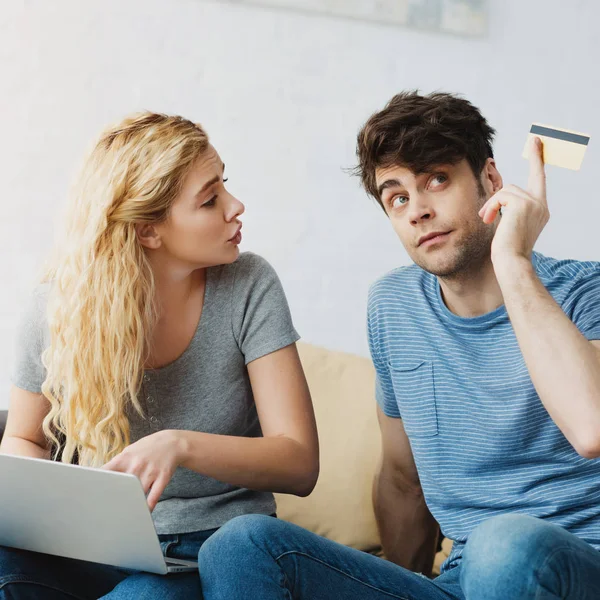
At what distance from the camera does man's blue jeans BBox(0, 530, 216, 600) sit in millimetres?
1219

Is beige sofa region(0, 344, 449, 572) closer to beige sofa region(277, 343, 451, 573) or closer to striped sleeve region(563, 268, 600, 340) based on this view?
beige sofa region(277, 343, 451, 573)

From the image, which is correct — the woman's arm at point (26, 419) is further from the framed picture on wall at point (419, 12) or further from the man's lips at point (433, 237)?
the framed picture on wall at point (419, 12)

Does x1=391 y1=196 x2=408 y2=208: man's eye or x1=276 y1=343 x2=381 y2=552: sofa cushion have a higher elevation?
x1=391 y1=196 x2=408 y2=208: man's eye

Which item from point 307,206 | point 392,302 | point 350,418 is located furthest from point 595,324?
point 307,206

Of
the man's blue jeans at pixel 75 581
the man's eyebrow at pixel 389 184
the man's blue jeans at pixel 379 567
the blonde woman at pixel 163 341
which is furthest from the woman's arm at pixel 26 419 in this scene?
the man's eyebrow at pixel 389 184

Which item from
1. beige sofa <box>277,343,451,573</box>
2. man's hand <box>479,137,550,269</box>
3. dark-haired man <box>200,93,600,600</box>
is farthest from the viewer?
beige sofa <box>277,343,451,573</box>

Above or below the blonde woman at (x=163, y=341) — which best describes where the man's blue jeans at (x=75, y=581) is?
below

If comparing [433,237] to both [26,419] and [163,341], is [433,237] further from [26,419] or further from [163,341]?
[26,419]

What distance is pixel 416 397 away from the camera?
60.2 inches

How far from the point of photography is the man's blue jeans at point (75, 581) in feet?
4.00

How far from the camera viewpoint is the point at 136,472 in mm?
1223

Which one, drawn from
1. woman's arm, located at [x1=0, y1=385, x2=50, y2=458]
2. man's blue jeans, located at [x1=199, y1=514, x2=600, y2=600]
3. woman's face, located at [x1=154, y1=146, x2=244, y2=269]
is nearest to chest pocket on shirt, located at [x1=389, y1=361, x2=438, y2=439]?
man's blue jeans, located at [x1=199, y1=514, x2=600, y2=600]

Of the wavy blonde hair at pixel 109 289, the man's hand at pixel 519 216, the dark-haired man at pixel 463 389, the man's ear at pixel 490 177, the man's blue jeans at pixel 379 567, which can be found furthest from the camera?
the man's ear at pixel 490 177

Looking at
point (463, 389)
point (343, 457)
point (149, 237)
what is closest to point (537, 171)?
point (463, 389)
